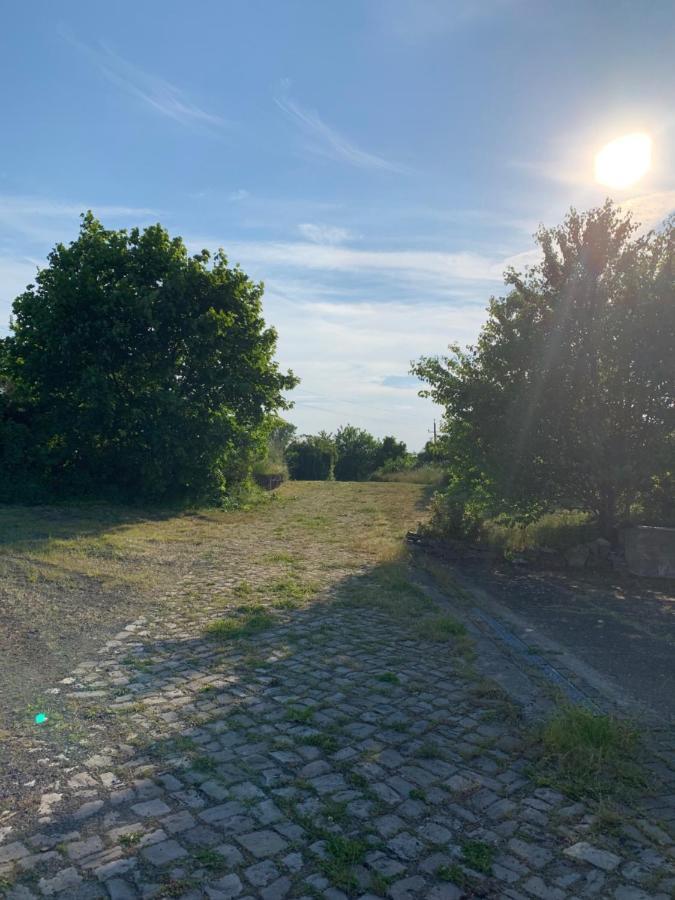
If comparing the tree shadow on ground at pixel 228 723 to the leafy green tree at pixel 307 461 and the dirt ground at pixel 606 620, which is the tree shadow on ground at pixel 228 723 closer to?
the dirt ground at pixel 606 620

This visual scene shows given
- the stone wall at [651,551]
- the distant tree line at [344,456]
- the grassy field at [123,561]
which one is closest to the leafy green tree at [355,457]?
the distant tree line at [344,456]

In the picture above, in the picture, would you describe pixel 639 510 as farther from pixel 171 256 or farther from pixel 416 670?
pixel 171 256

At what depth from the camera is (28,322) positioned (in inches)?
618

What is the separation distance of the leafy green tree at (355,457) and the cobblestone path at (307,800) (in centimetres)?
4125

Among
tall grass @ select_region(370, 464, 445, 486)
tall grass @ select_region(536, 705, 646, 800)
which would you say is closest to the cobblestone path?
tall grass @ select_region(536, 705, 646, 800)

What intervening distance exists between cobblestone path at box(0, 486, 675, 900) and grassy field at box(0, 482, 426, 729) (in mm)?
701

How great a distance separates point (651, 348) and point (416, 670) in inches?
255

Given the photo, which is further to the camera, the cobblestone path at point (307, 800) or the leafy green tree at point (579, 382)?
the leafy green tree at point (579, 382)

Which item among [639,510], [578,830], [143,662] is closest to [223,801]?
[578,830]

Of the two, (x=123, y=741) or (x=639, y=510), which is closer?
(x=123, y=741)

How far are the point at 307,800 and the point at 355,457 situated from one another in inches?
1768

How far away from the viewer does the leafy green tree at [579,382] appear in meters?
9.66

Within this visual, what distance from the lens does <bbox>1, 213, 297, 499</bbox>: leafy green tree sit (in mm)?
15258

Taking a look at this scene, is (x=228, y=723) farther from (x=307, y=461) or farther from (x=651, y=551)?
(x=307, y=461)
